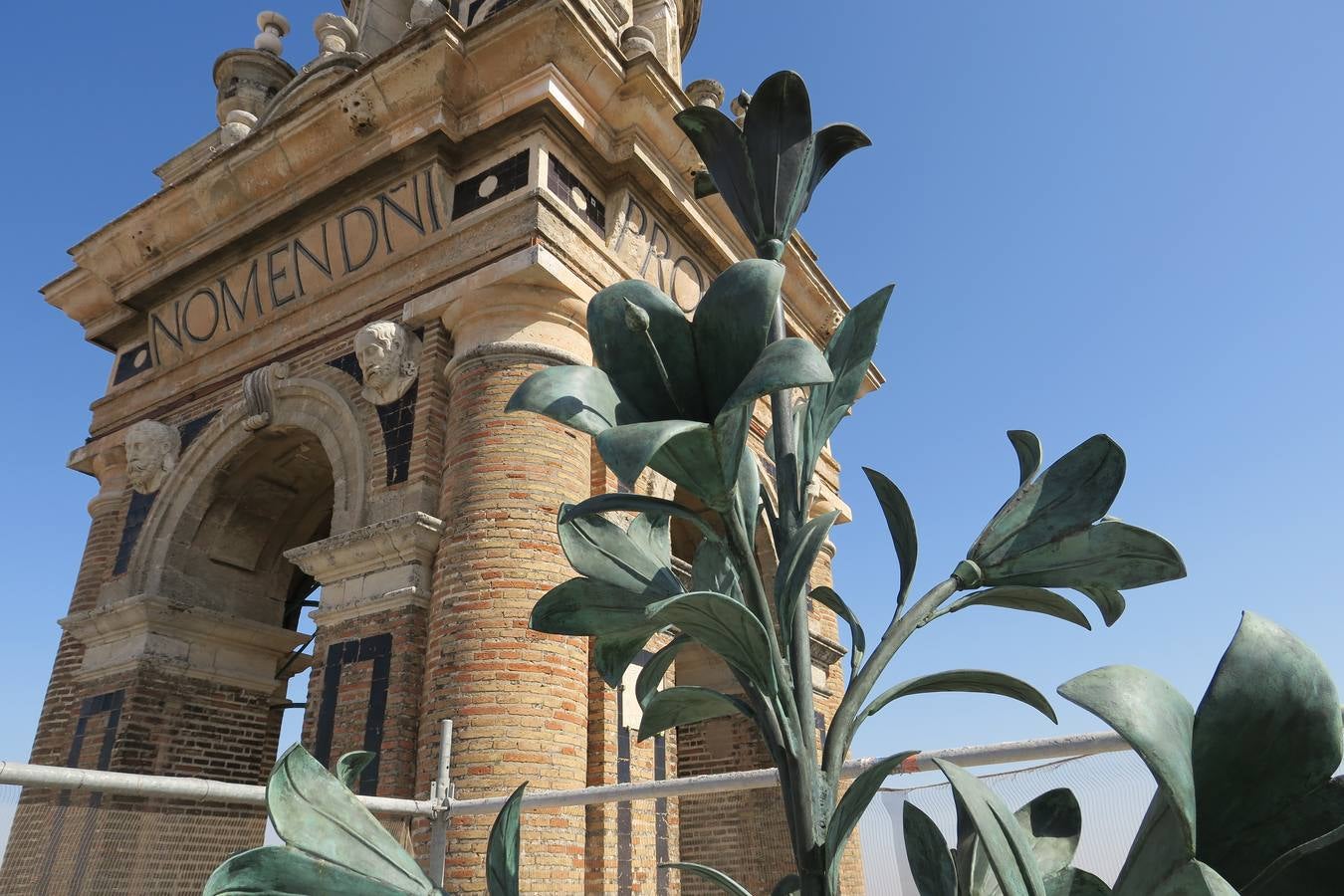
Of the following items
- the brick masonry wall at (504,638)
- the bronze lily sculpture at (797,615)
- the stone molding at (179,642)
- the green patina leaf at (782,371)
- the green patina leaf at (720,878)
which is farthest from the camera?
the stone molding at (179,642)

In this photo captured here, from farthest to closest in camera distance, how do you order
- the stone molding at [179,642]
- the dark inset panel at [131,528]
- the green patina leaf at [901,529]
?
the dark inset panel at [131,528] → the stone molding at [179,642] → the green patina leaf at [901,529]

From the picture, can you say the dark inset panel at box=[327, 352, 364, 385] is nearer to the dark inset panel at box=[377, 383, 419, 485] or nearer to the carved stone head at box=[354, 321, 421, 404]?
the carved stone head at box=[354, 321, 421, 404]

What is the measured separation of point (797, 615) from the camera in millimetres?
1247

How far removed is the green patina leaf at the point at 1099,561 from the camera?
1.13m

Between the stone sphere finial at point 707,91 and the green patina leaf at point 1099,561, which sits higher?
the stone sphere finial at point 707,91

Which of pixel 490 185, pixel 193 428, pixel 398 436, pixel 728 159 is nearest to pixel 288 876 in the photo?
pixel 728 159

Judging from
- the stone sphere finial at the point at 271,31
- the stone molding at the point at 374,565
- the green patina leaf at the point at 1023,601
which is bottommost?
the green patina leaf at the point at 1023,601

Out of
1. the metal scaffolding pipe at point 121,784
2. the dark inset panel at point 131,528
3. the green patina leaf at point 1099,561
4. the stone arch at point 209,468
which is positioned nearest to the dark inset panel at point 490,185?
the stone arch at point 209,468

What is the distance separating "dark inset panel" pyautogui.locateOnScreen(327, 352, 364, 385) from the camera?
23.2 feet

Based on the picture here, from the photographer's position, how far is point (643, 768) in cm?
621

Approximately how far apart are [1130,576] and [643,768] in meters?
5.51

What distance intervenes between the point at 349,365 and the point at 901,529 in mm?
6592

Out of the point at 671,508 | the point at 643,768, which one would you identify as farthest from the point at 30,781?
the point at 643,768

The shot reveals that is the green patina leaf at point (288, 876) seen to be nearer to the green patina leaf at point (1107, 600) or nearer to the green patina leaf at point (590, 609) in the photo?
the green patina leaf at point (590, 609)
